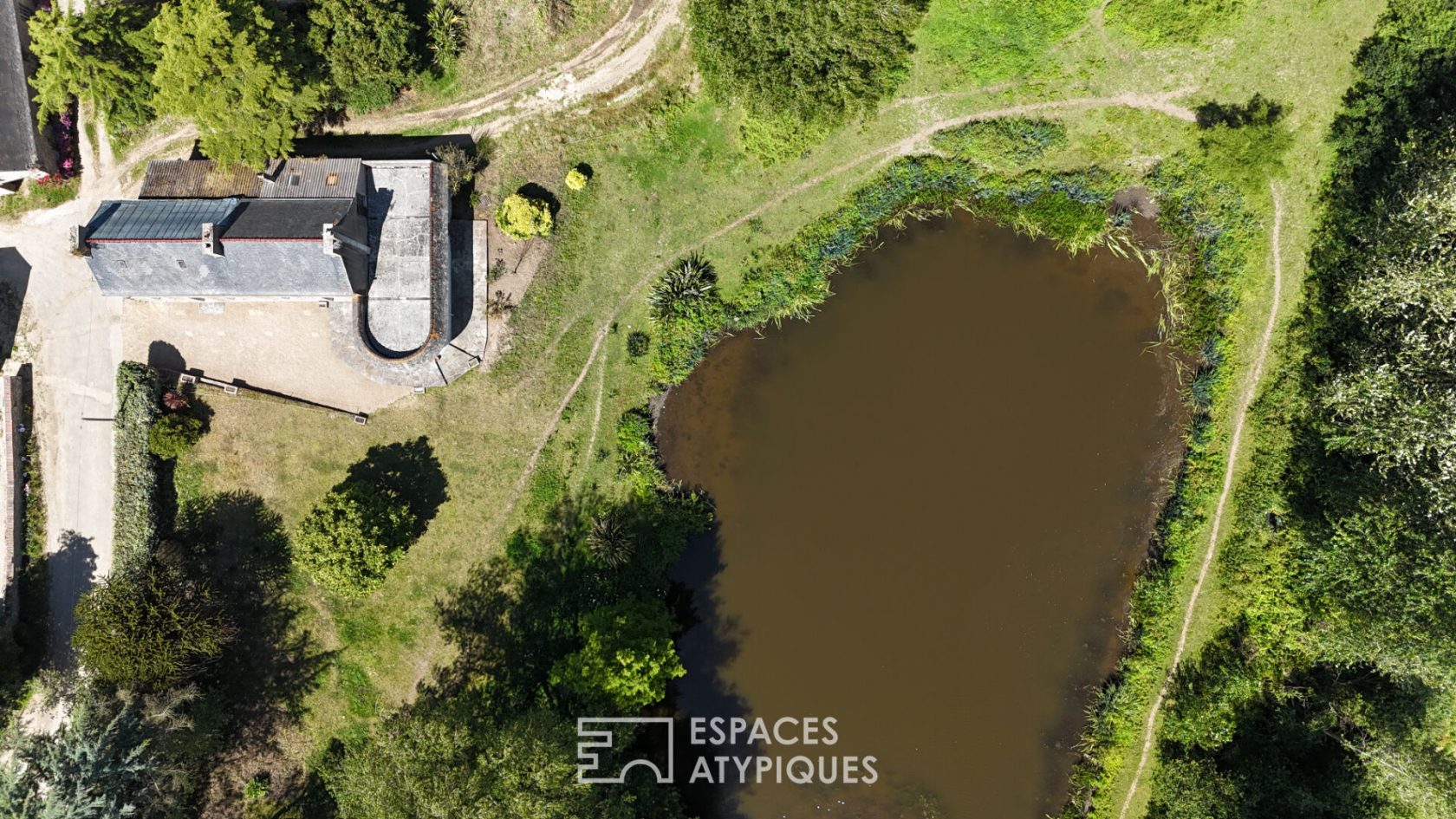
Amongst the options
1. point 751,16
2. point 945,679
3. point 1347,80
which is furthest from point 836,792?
point 1347,80

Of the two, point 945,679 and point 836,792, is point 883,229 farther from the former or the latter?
point 836,792

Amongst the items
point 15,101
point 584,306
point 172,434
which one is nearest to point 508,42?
point 584,306

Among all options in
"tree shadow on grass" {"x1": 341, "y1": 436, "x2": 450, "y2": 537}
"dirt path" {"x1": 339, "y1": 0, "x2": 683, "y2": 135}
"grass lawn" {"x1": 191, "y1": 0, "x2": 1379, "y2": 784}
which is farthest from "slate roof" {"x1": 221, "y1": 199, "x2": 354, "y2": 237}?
"tree shadow on grass" {"x1": 341, "y1": 436, "x2": 450, "y2": 537}

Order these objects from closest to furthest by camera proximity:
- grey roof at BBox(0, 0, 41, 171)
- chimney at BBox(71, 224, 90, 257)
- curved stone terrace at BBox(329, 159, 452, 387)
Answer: chimney at BBox(71, 224, 90, 257), grey roof at BBox(0, 0, 41, 171), curved stone terrace at BBox(329, 159, 452, 387)

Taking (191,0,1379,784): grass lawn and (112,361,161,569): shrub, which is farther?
(191,0,1379,784): grass lawn

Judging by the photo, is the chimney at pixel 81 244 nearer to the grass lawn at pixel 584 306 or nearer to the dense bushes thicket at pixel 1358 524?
the grass lawn at pixel 584 306

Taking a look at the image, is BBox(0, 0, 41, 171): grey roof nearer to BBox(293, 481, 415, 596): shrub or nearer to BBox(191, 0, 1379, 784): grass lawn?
BBox(191, 0, 1379, 784): grass lawn

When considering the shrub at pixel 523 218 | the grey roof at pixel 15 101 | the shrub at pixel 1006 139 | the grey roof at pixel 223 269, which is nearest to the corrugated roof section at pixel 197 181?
the grey roof at pixel 223 269
